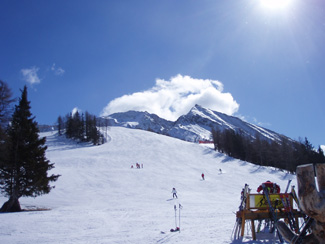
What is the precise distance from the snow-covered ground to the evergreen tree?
2550mm

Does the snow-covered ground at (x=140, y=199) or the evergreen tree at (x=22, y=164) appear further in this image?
the evergreen tree at (x=22, y=164)

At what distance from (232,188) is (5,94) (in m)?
27.7

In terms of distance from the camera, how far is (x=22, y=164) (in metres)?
18.1

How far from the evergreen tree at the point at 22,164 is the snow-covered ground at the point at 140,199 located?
2550mm

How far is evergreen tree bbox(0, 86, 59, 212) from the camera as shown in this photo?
57.5ft

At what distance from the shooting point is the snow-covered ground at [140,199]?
9.62m

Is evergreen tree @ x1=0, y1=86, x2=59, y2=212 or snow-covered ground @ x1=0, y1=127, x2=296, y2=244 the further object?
evergreen tree @ x1=0, y1=86, x2=59, y2=212

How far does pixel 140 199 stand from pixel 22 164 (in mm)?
11128

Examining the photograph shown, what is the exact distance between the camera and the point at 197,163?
162 feet

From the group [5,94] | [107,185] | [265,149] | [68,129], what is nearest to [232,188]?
[107,185]

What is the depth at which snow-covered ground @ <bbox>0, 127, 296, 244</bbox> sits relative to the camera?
9617 mm

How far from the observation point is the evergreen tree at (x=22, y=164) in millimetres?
17516

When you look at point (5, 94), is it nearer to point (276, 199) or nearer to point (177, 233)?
point (177, 233)

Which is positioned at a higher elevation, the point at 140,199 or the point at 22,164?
the point at 22,164
